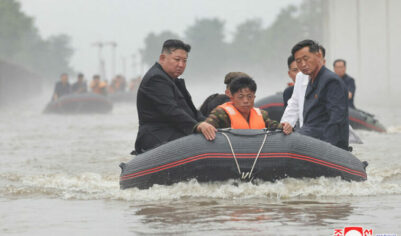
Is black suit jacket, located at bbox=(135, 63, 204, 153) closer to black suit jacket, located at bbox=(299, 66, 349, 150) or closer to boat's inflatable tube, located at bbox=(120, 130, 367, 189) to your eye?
boat's inflatable tube, located at bbox=(120, 130, 367, 189)

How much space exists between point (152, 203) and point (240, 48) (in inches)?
6262

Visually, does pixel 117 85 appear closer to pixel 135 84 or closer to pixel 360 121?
pixel 135 84

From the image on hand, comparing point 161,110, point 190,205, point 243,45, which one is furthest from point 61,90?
point 243,45

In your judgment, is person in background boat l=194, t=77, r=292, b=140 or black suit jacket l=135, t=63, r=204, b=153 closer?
person in background boat l=194, t=77, r=292, b=140

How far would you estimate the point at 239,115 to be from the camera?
813cm

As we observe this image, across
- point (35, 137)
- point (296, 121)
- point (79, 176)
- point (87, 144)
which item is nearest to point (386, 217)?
point (296, 121)

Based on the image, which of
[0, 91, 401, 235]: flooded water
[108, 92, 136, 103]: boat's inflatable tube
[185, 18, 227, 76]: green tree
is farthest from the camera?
[185, 18, 227, 76]: green tree

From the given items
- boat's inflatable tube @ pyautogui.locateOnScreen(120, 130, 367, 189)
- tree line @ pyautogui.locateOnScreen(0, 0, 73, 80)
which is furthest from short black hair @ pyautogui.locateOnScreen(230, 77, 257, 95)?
tree line @ pyautogui.locateOnScreen(0, 0, 73, 80)

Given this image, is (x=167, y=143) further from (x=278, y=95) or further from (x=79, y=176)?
(x=278, y=95)

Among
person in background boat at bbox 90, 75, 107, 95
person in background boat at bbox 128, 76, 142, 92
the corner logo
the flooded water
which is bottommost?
the corner logo

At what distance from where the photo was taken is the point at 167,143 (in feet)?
26.2

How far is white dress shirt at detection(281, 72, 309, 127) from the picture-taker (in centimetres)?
916

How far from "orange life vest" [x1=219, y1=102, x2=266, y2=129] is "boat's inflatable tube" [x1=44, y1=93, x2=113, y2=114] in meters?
22.2

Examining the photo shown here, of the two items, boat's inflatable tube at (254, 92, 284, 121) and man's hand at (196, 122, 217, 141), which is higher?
boat's inflatable tube at (254, 92, 284, 121)
